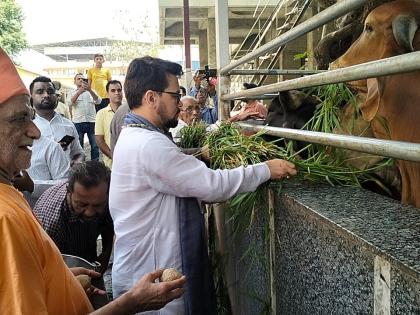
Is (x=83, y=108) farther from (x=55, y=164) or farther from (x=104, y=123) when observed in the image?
(x=55, y=164)

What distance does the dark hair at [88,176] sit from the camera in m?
2.85

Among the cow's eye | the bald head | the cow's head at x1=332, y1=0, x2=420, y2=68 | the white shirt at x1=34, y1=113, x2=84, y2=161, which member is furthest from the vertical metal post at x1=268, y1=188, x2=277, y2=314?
the bald head

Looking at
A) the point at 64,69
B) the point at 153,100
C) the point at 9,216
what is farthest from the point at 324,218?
the point at 64,69

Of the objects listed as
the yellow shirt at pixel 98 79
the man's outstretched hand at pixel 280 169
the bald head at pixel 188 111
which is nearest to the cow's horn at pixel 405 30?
the man's outstretched hand at pixel 280 169

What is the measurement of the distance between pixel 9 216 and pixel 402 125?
173 cm

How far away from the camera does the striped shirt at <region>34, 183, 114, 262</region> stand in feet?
9.62

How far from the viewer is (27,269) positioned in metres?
1.27

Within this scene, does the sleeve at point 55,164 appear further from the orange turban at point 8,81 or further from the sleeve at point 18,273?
the sleeve at point 18,273

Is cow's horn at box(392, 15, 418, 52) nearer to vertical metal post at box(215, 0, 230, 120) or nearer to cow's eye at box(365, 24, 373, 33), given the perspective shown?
cow's eye at box(365, 24, 373, 33)

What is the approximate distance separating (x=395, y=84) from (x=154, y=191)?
125 centimetres

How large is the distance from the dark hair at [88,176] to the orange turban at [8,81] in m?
1.39

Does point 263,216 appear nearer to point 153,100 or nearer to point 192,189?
point 192,189

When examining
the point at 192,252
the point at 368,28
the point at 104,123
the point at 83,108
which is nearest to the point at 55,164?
the point at 192,252

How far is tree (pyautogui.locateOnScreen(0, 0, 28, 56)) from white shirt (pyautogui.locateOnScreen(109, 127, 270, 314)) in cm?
2512
